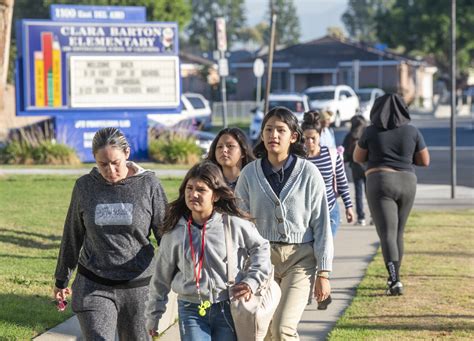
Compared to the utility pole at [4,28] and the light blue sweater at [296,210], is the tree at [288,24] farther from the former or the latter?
the light blue sweater at [296,210]

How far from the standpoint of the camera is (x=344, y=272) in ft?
37.0

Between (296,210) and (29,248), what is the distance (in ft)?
20.4

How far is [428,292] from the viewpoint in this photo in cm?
985

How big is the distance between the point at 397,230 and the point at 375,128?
3.17 feet

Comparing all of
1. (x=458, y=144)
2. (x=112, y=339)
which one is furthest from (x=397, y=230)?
(x=458, y=144)

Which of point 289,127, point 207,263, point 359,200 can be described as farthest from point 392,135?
point 359,200

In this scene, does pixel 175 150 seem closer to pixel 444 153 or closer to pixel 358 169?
pixel 444 153

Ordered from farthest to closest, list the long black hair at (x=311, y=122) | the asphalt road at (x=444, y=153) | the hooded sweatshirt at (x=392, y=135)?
the asphalt road at (x=444, y=153) < the hooded sweatshirt at (x=392, y=135) < the long black hair at (x=311, y=122)

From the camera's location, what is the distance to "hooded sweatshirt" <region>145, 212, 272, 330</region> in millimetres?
5305

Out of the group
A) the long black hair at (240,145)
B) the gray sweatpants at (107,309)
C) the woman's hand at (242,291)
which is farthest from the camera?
the long black hair at (240,145)

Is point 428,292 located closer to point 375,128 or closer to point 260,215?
point 375,128

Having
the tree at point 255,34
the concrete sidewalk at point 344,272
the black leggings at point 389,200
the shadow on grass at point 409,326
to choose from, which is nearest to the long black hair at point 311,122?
the black leggings at point 389,200

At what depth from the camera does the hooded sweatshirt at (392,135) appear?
31.1 ft

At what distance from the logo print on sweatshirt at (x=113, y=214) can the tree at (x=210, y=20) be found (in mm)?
128675
